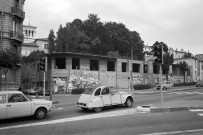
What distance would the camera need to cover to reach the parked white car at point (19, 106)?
11.2 m

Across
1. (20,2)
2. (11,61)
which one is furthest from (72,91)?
(20,2)

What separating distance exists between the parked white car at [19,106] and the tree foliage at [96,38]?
140 feet

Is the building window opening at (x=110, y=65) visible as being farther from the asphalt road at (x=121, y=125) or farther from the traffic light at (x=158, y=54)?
the asphalt road at (x=121, y=125)

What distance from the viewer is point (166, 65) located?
5416cm

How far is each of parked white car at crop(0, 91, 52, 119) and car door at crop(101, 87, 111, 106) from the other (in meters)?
3.74

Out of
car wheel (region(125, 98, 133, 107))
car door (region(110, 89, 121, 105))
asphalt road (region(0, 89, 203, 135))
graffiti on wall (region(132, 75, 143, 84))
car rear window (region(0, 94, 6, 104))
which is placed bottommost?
asphalt road (region(0, 89, 203, 135))

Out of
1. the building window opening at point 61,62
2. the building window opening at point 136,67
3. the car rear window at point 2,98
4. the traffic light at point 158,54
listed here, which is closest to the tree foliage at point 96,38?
the building window opening at point 136,67

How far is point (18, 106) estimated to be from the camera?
37.8 ft

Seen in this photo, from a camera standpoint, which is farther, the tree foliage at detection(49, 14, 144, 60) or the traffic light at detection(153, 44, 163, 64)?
the tree foliage at detection(49, 14, 144, 60)

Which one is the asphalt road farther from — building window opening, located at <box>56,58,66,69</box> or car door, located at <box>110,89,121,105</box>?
building window opening, located at <box>56,58,66,69</box>

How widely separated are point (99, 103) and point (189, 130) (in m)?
6.27

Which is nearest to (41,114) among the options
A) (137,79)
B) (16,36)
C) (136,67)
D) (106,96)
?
(106,96)

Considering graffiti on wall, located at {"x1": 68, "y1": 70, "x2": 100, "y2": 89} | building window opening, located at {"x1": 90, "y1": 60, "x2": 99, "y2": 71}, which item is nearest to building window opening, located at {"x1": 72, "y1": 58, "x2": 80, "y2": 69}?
graffiti on wall, located at {"x1": 68, "y1": 70, "x2": 100, "y2": 89}

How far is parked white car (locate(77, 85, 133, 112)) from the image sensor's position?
14.1 meters
